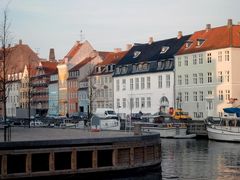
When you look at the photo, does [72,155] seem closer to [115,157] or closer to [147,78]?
[115,157]

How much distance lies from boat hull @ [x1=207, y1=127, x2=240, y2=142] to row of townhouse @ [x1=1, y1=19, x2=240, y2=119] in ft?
40.6

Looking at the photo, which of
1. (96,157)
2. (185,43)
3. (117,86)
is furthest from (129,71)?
(96,157)

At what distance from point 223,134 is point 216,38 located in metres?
24.9

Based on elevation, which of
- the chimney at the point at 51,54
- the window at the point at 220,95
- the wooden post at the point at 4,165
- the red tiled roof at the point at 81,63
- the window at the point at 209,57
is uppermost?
the chimney at the point at 51,54

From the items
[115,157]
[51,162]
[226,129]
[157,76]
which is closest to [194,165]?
[115,157]

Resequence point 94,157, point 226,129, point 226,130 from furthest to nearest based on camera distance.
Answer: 1. point 226,129
2. point 226,130
3. point 94,157

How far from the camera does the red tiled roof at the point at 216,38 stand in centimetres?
8442

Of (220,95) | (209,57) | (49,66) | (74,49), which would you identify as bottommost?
(220,95)

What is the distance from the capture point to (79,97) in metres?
120

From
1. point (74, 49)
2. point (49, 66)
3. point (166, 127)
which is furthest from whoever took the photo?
point (49, 66)

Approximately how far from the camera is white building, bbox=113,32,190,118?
94.6 m

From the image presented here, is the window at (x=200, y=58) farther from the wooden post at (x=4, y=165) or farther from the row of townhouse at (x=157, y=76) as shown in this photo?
the wooden post at (x=4, y=165)

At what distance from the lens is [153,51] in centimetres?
10156

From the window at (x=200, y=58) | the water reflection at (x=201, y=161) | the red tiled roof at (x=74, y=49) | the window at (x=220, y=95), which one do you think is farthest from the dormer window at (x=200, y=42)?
Result: the red tiled roof at (x=74, y=49)
